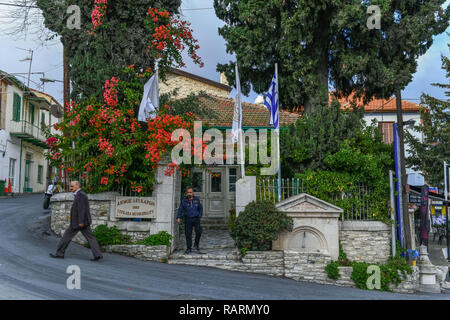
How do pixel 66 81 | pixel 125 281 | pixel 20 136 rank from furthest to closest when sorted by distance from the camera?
pixel 20 136, pixel 66 81, pixel 125 281

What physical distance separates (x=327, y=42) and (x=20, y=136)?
21.1 metres

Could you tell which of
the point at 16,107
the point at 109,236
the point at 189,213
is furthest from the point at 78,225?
the point at 16,107

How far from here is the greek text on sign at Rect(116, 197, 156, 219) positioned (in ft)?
30.9

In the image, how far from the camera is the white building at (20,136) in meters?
23.7

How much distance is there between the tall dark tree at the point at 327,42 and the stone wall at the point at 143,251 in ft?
22.0

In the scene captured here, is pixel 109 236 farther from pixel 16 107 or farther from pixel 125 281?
pixel 16 107

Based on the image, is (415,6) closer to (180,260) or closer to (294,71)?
(294,71)

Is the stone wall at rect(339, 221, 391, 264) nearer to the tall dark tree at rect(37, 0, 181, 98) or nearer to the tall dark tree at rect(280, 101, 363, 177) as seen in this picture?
the tall dark tree at rect(280, 101, 363, 177)

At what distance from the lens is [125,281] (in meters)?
7.08

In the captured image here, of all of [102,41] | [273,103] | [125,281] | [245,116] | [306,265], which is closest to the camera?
[125,281]

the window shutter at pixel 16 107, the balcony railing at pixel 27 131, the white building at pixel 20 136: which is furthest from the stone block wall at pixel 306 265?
the window shutter at pixel 16 107

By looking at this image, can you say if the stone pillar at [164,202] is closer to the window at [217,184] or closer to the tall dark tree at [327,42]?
the tall dark tree at [327,42]

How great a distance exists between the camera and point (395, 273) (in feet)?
28.7
